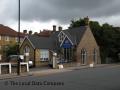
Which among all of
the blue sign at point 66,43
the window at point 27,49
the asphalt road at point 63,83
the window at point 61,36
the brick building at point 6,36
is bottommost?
the asphalt road at point 63,83

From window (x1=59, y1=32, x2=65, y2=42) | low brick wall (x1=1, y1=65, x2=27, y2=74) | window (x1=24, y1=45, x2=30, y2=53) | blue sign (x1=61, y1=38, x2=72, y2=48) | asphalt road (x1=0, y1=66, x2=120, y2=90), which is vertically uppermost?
window (x1=59, y1=32, x2=65, y2=42)

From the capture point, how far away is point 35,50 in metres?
51.8

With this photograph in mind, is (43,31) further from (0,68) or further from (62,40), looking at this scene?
(0,68)

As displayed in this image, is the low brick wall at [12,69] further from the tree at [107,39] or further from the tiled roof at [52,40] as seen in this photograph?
the tree at [107,39]

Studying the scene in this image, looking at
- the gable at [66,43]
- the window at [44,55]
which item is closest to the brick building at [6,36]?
the window at [44,55]

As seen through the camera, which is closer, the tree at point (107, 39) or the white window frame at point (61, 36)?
the white window frame at point (61, 36)

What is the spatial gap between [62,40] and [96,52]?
8.00m

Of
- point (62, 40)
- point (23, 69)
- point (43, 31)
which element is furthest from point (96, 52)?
point (43, 31)

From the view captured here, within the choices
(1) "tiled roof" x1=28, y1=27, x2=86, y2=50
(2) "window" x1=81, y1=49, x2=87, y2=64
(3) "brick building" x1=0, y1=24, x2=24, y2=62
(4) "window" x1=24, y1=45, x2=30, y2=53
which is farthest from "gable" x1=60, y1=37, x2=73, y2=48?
(3) "brick building" x1=0, y1=24, x2=24, y2=62

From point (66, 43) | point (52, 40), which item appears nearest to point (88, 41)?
point (52, 40)

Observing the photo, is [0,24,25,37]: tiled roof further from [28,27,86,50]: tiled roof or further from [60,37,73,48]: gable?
[60,37,73,48]: gable

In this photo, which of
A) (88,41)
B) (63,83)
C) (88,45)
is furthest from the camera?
(88,41)

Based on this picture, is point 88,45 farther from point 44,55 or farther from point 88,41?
point 44,55

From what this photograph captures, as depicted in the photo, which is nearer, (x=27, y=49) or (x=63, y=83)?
(x=63, y=83)
